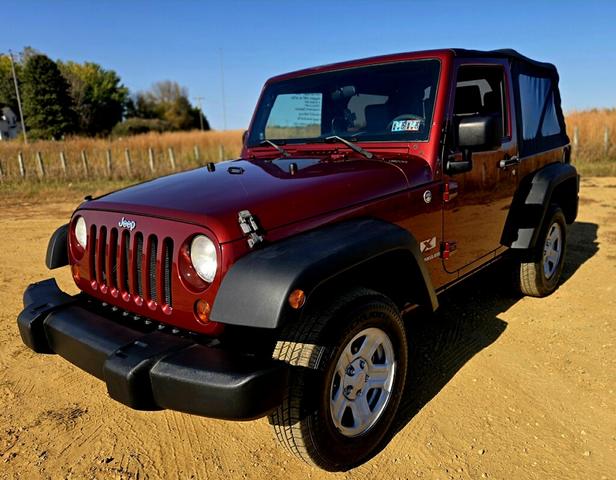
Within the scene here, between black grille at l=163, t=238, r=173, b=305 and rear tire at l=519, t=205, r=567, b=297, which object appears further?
rear tire at l=519, t=205, r=567, b=297

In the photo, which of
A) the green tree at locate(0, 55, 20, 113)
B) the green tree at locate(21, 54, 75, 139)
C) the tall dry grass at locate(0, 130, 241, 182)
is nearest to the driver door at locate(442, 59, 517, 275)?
the tall dry grass at locate(0, 130, 241, 182)

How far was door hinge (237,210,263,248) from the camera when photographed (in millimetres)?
2055

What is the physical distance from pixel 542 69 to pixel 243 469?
4.25 m

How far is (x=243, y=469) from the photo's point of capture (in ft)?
7.87

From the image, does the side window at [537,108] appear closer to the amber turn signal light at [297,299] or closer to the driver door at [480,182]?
the driver door at [480,182]

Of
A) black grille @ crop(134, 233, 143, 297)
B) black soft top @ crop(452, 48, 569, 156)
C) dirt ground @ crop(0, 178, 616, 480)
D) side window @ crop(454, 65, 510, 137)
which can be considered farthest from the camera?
black soft top @ crop(452, 48, 569, 156)

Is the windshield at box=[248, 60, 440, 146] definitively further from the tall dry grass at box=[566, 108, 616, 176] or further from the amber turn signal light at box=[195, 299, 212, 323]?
the tall dry grass at box=[566, 108, 616, 176]

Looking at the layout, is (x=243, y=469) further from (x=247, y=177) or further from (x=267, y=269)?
(x=247, y=177)

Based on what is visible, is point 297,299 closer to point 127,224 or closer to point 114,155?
point 127,224

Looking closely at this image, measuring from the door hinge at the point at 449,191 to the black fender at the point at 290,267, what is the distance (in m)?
0.70

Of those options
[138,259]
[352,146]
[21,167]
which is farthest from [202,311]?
[21,167]

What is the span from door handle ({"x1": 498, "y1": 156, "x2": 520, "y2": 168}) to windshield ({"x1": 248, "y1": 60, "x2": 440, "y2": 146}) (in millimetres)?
939

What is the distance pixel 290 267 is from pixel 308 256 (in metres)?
0.12

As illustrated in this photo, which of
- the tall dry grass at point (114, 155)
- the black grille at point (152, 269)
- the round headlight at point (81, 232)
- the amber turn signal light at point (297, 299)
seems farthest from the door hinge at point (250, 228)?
the tall dry grass at point (114, 155)
